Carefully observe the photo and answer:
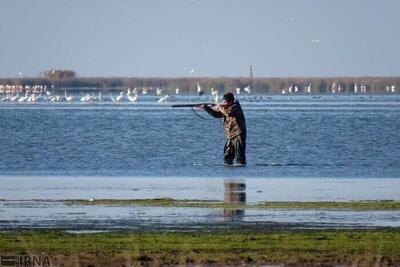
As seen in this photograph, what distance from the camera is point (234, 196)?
27.9 metres

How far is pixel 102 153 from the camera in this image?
1895 inches

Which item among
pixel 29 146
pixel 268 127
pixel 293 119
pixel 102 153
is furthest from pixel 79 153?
pixel 293 119

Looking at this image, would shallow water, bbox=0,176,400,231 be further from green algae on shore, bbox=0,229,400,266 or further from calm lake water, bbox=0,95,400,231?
green algae on shore, bbox=0,229,400,266

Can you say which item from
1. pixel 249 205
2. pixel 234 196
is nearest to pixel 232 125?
pixel 234 196

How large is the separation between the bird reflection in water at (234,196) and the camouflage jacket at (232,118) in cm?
534

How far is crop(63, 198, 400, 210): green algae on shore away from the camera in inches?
992

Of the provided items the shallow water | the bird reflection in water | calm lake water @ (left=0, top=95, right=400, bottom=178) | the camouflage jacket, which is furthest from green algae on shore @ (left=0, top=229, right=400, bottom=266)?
the camouflage jacket

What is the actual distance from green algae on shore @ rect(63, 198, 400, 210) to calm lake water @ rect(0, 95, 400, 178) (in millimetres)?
9283

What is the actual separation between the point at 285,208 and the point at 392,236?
5251 millimetres

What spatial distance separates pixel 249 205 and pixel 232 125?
1324 cm

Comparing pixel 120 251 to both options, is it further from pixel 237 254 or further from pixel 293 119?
pixel 293 119

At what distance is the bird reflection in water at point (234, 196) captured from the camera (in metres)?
23.2

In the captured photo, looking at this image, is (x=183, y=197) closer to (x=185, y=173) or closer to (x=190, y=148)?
(x=185, y=173)

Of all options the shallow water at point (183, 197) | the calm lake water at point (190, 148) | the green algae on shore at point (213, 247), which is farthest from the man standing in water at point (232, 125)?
the green algae on shore at point (213, 247)
